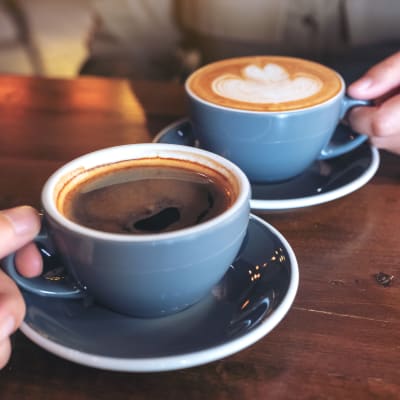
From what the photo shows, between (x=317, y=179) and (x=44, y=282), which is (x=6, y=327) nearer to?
(x=44, y=282)

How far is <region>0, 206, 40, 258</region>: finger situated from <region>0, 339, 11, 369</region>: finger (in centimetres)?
7

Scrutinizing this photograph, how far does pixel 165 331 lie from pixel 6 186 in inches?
14.1

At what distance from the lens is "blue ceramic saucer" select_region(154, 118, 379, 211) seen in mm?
655

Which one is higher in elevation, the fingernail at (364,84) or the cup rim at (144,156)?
the cup rim at (144,156)

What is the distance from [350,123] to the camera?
2.55ft

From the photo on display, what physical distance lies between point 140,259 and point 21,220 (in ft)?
0.38

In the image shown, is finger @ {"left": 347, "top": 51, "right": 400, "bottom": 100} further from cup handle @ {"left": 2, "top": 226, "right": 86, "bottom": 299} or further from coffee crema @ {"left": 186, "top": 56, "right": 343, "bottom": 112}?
cup handle @ {"left": 2, "top": 226, "right": 86, "bottom": 299}

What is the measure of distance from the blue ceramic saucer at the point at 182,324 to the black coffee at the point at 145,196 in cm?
8

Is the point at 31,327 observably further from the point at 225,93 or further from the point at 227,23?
the point at 227,23

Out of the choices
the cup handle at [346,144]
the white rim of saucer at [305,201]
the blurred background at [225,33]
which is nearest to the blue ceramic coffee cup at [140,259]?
the white rim of saucer at [305,201]

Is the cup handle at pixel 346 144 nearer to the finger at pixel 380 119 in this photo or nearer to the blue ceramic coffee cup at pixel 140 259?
the finger at pixel 380 119

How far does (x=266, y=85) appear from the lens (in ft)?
2.42

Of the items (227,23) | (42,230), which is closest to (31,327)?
(42,230)

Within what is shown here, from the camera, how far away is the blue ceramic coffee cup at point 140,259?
428 mm
